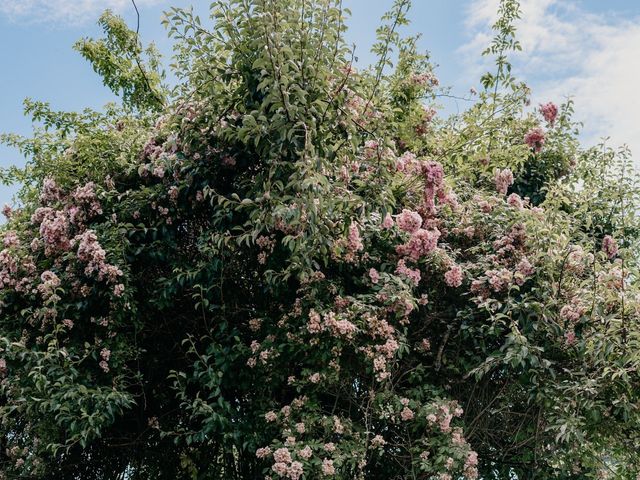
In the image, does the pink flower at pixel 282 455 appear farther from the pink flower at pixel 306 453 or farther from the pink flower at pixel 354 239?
the pink flower at pixel 354 239

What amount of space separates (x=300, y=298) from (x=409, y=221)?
2.94 ft

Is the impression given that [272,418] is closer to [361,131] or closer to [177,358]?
[177,358]

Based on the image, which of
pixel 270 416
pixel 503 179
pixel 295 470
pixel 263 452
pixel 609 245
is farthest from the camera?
pixel 503 179

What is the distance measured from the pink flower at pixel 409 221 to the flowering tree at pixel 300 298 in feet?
0.05

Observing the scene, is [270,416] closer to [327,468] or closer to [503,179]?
[327,468]

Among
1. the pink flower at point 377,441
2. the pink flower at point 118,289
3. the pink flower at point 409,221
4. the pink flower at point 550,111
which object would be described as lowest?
the pink flower at point 377,441

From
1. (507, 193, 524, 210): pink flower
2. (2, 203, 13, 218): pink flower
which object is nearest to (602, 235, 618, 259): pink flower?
(507, 193, 524, 210): pink flower

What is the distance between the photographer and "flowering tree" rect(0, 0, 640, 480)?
4195 mm

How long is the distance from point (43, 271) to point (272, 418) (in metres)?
2.15

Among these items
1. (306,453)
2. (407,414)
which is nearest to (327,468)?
(306,453)

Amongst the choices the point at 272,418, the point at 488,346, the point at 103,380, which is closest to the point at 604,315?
the point at 488,346

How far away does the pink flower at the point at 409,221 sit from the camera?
14.8 ft

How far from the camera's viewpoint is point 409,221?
4.53 m

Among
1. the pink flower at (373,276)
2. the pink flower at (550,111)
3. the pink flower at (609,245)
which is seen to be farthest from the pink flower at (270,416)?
the pink flower at (550,111)
